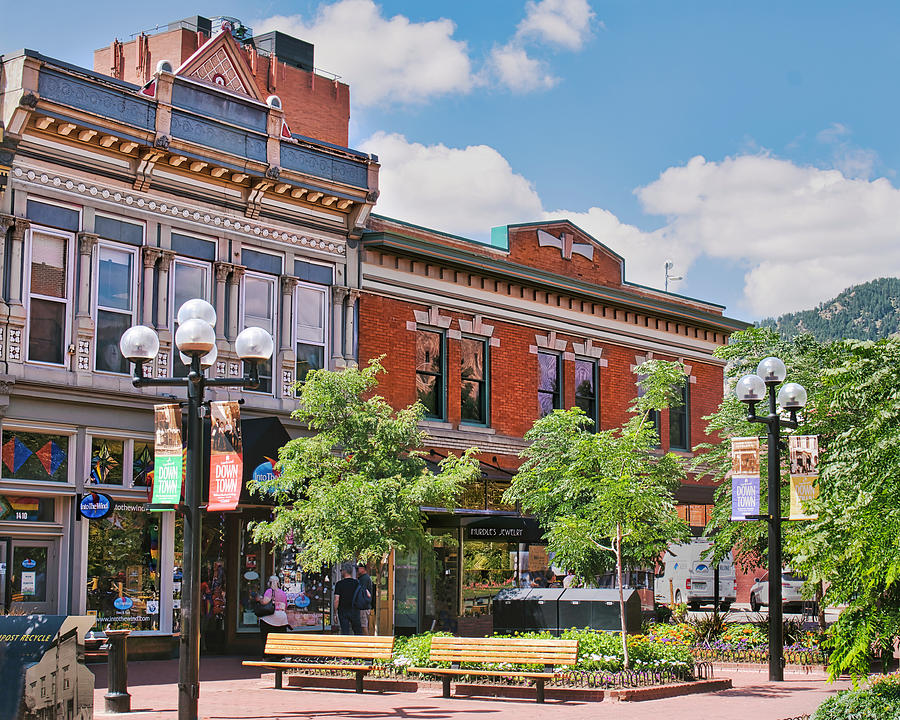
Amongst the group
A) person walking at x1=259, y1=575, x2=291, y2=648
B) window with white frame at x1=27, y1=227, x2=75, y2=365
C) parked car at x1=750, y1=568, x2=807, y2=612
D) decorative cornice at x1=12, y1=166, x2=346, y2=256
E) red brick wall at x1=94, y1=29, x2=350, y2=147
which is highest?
red brick wall at x1=94, y1=29, x2=350, y2=147

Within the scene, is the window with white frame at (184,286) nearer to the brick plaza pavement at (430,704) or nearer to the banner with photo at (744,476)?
the brick plaza pavement at (430,704)

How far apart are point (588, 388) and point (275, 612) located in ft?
36.5

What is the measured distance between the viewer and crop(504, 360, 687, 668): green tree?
1831 centimetres

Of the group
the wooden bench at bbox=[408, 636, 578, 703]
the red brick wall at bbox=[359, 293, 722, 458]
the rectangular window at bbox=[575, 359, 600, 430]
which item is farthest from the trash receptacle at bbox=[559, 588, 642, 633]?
the rectangular window at bbox=[575, 359, 600, 430]

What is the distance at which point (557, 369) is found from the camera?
30.9 meters

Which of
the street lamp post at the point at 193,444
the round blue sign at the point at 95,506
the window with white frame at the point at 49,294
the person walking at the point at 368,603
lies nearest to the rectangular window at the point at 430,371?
the person walking at the point at 368,603

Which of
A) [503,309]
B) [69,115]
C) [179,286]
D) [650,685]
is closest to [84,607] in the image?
[179,286]

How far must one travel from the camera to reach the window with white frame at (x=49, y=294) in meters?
21.0

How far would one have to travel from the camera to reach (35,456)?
20.9 metres

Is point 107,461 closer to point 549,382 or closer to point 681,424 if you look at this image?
point 549,382

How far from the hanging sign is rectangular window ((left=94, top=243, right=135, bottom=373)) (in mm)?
9191

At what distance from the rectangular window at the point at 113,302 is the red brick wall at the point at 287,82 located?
47.0ft

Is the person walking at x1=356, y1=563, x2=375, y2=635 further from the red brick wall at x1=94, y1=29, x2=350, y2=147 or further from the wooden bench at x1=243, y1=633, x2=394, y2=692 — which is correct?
the red brick wall at x1=94, y1=29, x2=350, y2=147

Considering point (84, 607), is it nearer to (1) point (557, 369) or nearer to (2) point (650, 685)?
(2) point (650, 685)
